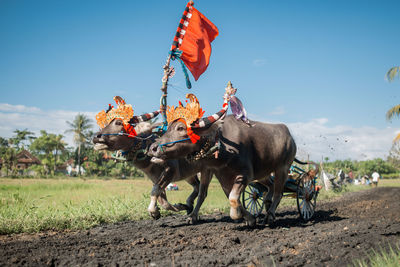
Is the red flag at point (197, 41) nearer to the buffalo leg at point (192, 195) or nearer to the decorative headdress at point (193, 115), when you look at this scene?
the decorative headdress at point (193, 115)

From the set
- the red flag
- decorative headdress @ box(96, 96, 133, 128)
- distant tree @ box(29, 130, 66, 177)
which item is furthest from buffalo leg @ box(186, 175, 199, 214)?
distant tree @ box(29, 130, 66, 177)

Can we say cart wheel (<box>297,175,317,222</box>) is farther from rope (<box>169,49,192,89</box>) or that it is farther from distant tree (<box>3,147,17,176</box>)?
distant tree (<box>3,147,17,176</box>)

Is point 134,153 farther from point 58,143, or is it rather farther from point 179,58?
point 58,143

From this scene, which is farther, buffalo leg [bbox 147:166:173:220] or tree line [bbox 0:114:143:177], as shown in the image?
tree line [bbox 0:114:143:177]

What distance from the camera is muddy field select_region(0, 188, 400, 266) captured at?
12.1 ft

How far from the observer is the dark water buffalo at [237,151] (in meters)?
5.04

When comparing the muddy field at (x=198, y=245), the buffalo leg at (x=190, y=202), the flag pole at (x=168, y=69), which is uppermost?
the flag pole at (x=168, y=69)

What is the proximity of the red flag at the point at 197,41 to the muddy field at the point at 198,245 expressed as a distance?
2.84 metres

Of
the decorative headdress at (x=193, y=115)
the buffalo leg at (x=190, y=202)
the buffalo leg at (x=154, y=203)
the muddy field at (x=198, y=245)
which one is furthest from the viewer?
the buffalo leg at (x=190, y=202)

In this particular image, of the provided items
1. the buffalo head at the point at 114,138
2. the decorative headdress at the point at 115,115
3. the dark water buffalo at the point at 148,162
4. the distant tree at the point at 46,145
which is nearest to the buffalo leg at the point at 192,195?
the dark water buffalo at the point at 148,162

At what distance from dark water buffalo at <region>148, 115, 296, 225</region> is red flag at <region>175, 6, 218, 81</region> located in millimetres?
1129

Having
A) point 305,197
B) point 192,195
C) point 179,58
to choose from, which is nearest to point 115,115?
point 179,58

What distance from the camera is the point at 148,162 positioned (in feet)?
20.8

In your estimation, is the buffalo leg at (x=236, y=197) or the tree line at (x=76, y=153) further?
the tree line at (x=76, y=153)
